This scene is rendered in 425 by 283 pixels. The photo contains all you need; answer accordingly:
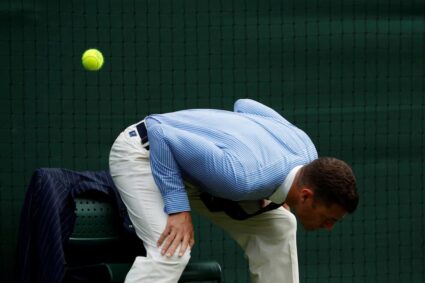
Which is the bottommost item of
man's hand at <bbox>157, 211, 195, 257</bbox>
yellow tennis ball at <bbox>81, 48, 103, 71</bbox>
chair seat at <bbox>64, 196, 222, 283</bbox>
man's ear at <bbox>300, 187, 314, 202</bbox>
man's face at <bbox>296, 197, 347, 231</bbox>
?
chair seat at <bbox>64, 196, 222, 283</bbox>

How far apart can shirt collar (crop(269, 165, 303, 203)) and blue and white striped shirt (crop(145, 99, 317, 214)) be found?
0.02 meters

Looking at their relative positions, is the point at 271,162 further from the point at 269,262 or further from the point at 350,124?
the point at 350,124

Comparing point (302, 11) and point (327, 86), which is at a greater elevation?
point (302, 11)

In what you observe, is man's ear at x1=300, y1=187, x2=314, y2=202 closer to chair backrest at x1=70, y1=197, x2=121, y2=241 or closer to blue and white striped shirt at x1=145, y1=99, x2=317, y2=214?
blue and white striped shirt at x1=145, y1=99, x2=317, y2=214

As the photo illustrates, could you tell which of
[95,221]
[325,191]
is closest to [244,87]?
[95,221]

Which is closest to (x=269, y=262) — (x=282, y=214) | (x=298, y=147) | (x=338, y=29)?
(x=282, y=214)

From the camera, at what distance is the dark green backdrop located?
505 cm

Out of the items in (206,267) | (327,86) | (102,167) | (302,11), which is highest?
(302,11)

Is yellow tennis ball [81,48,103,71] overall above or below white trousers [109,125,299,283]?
above

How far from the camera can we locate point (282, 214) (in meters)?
4.13

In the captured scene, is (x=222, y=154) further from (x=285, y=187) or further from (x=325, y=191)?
(x=325, y=191)

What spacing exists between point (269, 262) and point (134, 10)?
167cm

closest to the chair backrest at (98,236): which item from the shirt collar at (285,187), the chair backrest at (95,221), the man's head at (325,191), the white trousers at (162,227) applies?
the chair backrest at (95,221)

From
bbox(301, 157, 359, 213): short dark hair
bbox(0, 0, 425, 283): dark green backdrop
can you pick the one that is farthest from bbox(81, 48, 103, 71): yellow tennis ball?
bbox(301, 157, 359, 213): short dark hair
